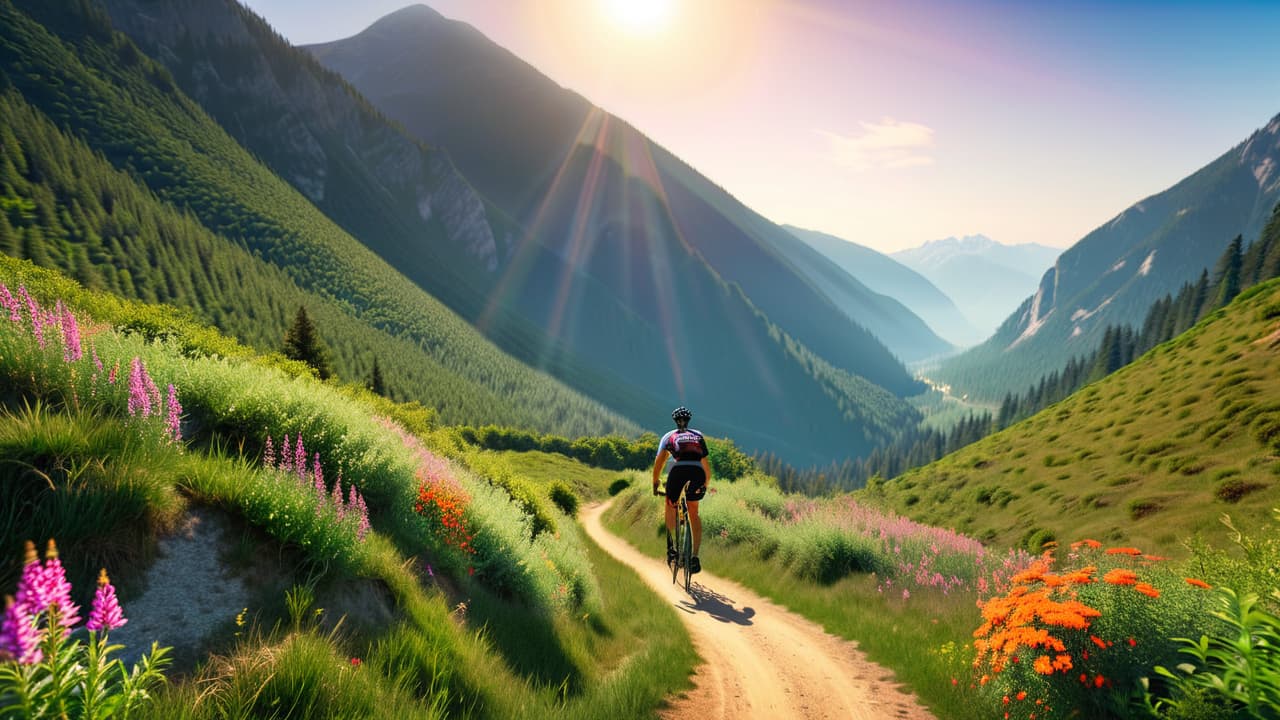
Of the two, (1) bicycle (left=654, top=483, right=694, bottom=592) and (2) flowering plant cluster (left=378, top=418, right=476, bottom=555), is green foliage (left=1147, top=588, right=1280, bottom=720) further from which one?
(1) bicycle (left=654, top=483, right=694, bottom=592)

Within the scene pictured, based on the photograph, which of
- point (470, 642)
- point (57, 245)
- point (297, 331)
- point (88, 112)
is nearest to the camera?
point (470, 642)

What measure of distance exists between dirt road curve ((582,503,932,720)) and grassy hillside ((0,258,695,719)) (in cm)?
67

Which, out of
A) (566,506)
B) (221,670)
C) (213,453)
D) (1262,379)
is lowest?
(566,506)

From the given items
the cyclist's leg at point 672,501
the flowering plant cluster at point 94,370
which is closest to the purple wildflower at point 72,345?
the flowering plant cluster at point 94,370

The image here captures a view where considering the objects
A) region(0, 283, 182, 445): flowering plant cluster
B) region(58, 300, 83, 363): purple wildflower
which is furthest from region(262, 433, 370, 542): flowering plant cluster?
region(58, 300, 83, 363): purple wildflower

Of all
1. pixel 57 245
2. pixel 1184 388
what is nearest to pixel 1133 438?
pixel 1184 388

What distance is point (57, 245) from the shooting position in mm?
133250

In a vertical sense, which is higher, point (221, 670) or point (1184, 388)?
point (1184, 388)

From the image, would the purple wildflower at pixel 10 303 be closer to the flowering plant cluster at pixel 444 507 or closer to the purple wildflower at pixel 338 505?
the purple wildflower at pixel 338 505

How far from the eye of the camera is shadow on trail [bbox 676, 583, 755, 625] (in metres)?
11.6

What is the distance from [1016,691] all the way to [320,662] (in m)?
7.13

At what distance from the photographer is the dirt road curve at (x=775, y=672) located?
7.17 meters

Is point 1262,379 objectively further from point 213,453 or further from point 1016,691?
point 213,453

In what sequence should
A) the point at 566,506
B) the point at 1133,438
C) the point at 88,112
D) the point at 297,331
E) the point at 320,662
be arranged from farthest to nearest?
the point at 88,112 → the point at 297,331 → the point at 1133,438 → the point at 566,506 → the point at 320,662
